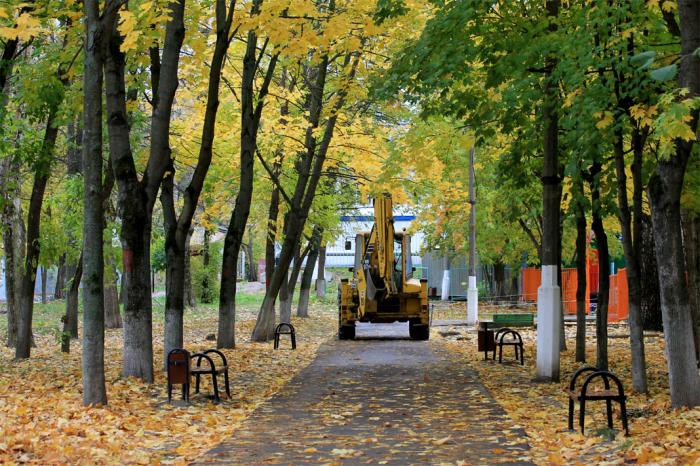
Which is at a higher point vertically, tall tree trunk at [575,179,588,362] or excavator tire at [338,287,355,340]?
tall tree trunk at [575,179,588,362]

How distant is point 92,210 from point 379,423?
4500mm

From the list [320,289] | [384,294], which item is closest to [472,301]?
[384,294]

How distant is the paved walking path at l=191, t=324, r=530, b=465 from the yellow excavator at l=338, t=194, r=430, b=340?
8.18m

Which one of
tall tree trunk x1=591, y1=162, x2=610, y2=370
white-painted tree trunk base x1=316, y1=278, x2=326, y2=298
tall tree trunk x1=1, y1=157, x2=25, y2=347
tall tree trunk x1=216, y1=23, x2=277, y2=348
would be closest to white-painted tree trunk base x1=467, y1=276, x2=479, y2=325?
tall tree trunk x1=216, y1=23, x2=277, y2=348

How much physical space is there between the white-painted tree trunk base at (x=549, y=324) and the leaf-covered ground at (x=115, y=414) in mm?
4467

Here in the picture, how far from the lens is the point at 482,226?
46594 mm

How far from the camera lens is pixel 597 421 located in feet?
37.4

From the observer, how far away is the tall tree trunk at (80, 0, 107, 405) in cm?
1223

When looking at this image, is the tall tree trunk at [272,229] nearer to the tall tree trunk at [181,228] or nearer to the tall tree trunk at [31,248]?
the tall tree trunk at [31,248]

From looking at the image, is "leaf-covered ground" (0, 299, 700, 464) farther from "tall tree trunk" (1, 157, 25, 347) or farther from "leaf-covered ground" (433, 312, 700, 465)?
"tall tree trunk" (1, 157, 25, 347)

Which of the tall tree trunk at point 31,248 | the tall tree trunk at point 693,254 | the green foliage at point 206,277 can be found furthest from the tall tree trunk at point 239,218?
the green foliage at point 206,277

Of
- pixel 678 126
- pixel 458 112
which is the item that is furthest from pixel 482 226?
pixel 678 126

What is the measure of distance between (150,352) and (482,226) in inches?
1294

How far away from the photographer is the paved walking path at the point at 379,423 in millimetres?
9344
